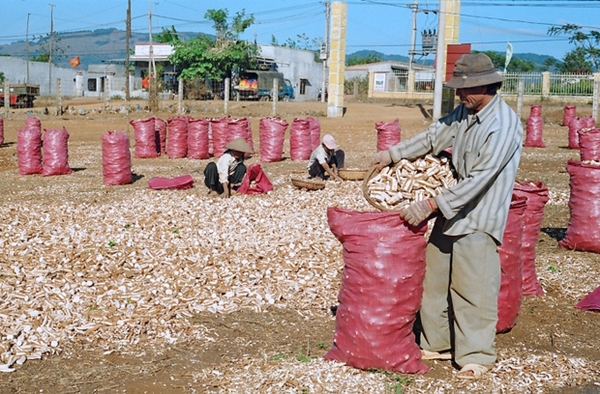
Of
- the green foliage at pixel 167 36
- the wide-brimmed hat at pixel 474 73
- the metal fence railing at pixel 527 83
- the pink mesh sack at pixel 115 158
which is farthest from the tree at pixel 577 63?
the wide-brimmed hat at pixel 474 73

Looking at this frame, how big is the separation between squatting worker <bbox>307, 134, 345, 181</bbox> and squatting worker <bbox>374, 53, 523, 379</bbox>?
639 cm

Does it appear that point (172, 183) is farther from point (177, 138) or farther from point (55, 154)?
point (177, 138)

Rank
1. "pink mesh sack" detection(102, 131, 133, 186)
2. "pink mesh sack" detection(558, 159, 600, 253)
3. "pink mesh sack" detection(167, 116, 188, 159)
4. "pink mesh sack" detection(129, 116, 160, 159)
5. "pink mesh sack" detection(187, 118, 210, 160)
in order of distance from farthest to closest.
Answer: "pink mesh sack" detection(129, 116, 160, 159), "pink mesh sack" detection(167, 116, 188, 159), "pink mesh sack" detection(187, 118, 210, 160), "pink mesh sack" detection(102, 131, 133, 186), "pink mesh sack" detection(558, 159, 600, 253)

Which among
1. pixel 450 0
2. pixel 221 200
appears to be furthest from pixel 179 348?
pixel 450 0

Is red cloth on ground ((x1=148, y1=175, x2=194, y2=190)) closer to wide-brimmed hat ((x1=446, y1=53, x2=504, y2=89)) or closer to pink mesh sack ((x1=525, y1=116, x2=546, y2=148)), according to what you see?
wide-brimmed hat ((x1=446, y1=53, x2=504, y2=89))

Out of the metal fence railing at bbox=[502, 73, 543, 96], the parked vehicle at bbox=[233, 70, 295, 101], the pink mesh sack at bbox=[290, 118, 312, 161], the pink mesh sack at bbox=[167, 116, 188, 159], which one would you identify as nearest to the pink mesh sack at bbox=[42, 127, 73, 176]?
the pink mesh sack at bbox=[167, 116, 188, 159]

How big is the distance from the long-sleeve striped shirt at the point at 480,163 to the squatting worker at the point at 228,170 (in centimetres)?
559

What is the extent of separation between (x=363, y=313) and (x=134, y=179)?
890 centimetres

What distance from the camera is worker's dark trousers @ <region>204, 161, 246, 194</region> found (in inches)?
390

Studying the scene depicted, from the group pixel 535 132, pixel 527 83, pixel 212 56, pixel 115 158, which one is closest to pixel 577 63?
pixel 527 83

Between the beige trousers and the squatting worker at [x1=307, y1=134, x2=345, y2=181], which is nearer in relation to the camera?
the beige trousers

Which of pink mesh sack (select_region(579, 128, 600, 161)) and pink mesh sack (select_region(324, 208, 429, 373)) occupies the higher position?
pink mesh sack (select_region(579, 128, 600, 161))

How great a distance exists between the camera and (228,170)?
9812mm

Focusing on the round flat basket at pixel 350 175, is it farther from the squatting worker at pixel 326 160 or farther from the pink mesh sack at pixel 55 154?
the pink mesh sack at pixel 55 154
